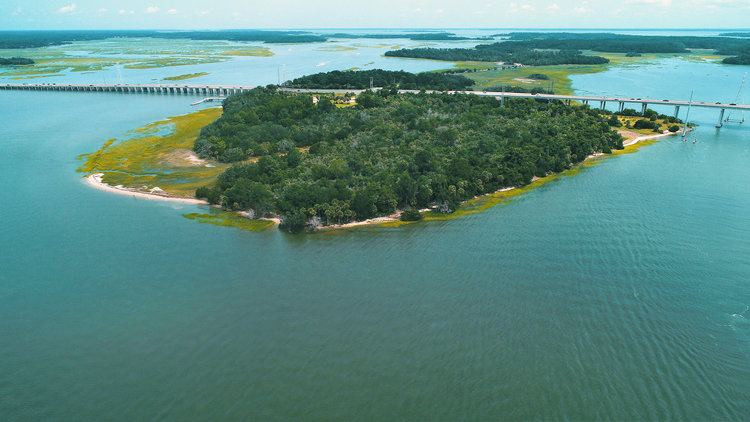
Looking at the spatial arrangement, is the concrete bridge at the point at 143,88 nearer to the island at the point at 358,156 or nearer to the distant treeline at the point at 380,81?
the distant treeline at the point at 380,81

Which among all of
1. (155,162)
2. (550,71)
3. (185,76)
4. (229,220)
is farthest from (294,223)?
(550,71)

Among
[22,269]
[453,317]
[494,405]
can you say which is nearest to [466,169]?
[453,317]

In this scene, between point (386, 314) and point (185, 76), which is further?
point (185, 76)

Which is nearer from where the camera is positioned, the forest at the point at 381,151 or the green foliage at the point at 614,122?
the forest at the point at 381,151

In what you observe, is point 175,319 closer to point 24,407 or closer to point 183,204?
point 24,407

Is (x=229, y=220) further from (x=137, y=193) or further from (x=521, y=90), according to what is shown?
(x=521, y=90)

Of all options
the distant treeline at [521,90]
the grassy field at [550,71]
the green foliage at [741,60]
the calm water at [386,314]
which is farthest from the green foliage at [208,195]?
the green foliage at [741,60]

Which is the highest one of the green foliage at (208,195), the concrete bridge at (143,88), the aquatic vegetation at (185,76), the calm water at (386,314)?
the aquatic vegetation at (185,76)
